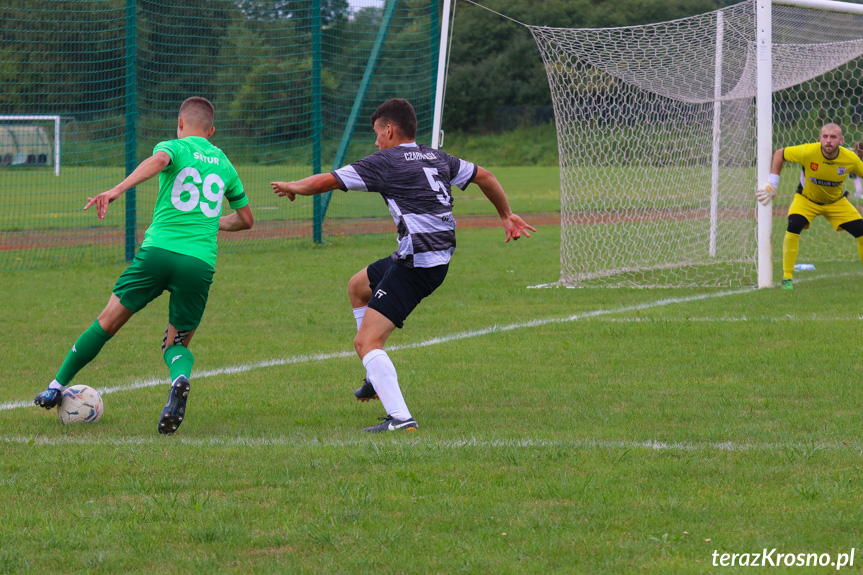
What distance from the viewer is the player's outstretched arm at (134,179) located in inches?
206

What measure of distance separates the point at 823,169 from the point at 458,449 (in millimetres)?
8325

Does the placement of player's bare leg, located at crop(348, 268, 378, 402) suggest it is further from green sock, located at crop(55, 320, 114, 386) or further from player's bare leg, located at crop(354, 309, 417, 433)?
green sock, located at crop(55, 320, 114, 386)

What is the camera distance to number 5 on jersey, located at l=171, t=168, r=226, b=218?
18.8ft

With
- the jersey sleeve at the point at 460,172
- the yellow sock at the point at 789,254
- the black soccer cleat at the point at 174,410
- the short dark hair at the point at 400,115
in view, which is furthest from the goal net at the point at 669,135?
the black soccer cleat at the point at 174,410

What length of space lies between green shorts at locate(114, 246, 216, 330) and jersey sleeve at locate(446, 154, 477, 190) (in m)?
1.54

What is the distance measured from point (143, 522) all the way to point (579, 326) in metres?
5.83

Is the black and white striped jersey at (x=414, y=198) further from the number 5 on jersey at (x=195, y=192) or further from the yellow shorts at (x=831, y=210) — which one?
the yellow shorts at (x=831, y=210)

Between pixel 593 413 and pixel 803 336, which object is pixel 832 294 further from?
pixel 593 413

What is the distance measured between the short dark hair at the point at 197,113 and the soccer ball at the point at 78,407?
1.69m

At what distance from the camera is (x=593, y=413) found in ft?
19.3

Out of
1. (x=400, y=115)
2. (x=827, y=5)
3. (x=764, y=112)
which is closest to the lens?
(x=400, y=115)

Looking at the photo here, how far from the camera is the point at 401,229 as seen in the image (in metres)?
5.83

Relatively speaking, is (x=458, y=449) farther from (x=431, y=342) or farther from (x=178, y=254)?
(x=431, y=342)

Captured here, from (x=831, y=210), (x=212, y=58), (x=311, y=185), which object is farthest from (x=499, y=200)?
(x=212, y=58)
